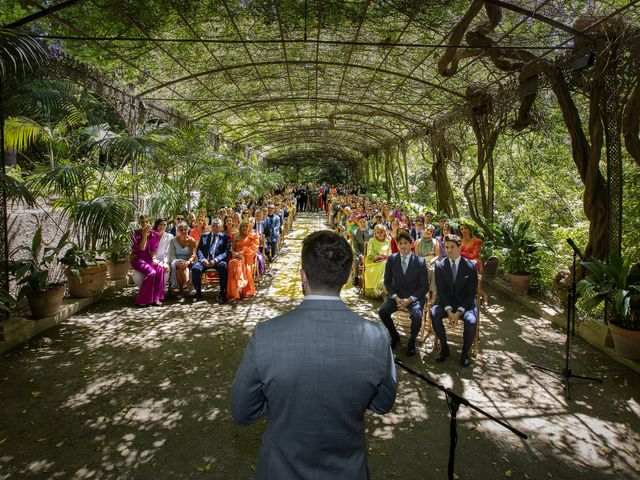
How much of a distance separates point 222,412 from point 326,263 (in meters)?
2.65

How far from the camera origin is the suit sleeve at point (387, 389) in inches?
59.2

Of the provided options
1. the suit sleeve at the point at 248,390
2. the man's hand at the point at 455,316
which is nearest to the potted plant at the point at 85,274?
the man's hand at the point at 455,316

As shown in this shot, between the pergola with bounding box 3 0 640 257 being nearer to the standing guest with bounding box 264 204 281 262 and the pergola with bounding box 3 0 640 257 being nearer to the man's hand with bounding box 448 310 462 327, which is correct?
the man's hand with bounding box 448 310 462 327

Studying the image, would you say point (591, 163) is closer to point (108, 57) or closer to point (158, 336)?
point (158, 336)

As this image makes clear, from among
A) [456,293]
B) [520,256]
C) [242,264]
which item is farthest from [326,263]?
[520,256]

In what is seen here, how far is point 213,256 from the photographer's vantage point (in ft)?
24.1

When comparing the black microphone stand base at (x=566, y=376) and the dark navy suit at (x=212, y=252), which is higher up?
the dark navy suit at (x=212, y=252)

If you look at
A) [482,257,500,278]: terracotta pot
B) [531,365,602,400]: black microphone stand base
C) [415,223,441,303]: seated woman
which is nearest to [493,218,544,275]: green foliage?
[482,257,500,278]: terracotta pot

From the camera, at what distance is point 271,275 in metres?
9.22

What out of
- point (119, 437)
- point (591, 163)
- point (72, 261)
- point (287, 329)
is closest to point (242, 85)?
point (72, 261)

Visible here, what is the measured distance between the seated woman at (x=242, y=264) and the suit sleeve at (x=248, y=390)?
18.7 ft

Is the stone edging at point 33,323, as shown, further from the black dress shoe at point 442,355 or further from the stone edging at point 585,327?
the stone edging at point 585,327

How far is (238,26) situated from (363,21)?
1.96 metres

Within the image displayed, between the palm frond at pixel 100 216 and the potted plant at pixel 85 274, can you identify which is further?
the potted plant at pixel 85 274
